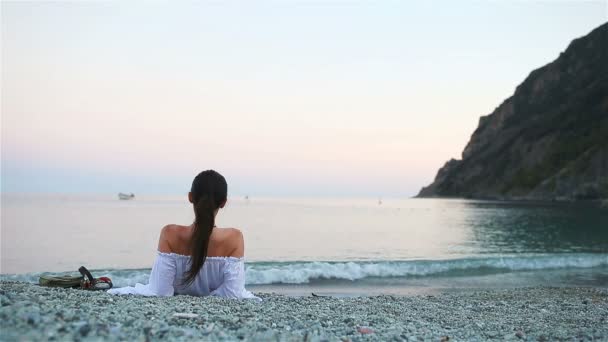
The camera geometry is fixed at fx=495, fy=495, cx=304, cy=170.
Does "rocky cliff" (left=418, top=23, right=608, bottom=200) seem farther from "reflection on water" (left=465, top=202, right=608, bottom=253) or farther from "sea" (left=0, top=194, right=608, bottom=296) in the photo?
"sea" (left=0, top=194, right=608, bottom=296)

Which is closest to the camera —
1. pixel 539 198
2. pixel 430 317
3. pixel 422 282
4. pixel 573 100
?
pixel 430 317

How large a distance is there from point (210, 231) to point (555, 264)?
22.7 m

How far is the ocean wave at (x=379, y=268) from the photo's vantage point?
18.9m

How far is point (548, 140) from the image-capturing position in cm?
12888

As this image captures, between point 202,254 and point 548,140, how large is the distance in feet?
454

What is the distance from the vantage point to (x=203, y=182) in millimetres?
6750

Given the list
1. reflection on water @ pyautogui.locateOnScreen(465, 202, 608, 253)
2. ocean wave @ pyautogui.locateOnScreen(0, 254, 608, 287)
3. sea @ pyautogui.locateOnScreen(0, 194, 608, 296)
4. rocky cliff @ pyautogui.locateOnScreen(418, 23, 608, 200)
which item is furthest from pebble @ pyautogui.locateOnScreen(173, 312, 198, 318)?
rocky cliff @ pyautogui.locateOnScreen(418, 23, 608, 200)

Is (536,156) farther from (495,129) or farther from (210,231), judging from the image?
(210,231)

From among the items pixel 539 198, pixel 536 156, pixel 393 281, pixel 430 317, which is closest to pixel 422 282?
pixel 393 281

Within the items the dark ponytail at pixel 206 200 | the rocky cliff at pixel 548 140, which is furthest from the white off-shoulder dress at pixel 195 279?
the rocky cliff at pixel 548 140

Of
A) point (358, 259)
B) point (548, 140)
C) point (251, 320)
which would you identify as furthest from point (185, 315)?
point (548, 140)

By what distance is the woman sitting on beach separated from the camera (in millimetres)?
6793

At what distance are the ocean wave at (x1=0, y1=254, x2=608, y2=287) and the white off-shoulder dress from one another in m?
10.9

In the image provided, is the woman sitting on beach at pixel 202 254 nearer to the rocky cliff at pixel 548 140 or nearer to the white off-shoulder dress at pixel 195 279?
the white off-shoulder dress at pixel 195 279
